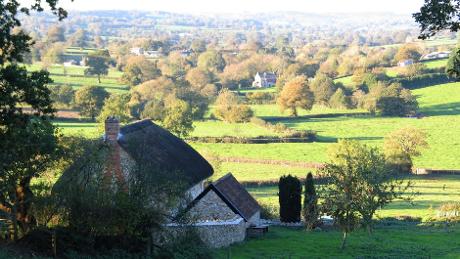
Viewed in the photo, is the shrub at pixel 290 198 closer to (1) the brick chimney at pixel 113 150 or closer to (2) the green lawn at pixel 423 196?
(2) the green lawn at pixel 423 196

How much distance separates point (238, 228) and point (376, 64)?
11163 cm

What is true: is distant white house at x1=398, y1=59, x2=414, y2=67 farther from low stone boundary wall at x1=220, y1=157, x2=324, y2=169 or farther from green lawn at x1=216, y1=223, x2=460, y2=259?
green lawn at x1=216, y1=223, x2=460, y2=259

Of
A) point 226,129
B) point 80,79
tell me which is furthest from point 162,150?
point 80,79

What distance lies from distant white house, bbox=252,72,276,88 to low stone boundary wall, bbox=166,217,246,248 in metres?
101

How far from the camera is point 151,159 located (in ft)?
102

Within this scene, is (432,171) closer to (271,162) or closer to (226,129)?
(271,162)

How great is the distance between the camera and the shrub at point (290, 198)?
37.0 m

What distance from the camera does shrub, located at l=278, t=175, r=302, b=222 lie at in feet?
121

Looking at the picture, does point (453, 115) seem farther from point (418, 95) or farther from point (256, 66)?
point (256, 66)

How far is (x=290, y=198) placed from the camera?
37312mm

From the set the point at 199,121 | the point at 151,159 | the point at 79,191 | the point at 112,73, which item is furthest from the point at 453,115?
the point at 79,191

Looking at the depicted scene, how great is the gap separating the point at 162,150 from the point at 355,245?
33.5ft

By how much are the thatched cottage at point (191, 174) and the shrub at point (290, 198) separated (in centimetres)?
251

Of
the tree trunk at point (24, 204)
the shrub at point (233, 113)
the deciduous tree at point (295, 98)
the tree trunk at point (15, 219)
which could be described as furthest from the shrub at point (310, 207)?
the deciduous tree at point (295, 98)
